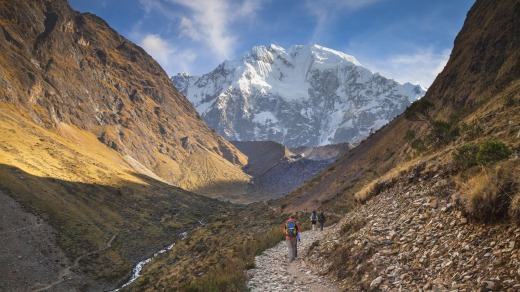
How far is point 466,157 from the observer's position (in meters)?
14.5

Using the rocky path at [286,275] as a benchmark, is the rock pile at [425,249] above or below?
above

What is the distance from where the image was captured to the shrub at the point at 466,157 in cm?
1402

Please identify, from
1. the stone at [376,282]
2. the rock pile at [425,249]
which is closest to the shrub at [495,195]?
the rock pile at [425,249]

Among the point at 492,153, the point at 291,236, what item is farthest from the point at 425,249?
the point at 291,236

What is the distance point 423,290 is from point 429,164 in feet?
30.3

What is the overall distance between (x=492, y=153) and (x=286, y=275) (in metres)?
11.0

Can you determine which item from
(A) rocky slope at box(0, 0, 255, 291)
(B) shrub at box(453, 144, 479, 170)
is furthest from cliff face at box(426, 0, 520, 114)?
(A) rocky slope at box(0, 0, 255, 291)

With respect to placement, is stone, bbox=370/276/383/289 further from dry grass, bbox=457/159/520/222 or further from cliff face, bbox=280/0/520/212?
cliff face, bbox=280/0/520/212

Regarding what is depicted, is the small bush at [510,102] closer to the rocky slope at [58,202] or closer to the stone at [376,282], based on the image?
the stone at [376,282]

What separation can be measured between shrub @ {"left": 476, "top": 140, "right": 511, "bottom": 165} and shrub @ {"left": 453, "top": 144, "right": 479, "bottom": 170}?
110cm

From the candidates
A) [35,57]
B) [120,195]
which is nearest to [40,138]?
[120,195]

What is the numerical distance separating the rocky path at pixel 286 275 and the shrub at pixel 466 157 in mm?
7418

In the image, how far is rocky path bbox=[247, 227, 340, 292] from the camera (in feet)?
50.3

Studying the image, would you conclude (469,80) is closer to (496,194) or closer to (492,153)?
(492,153)
